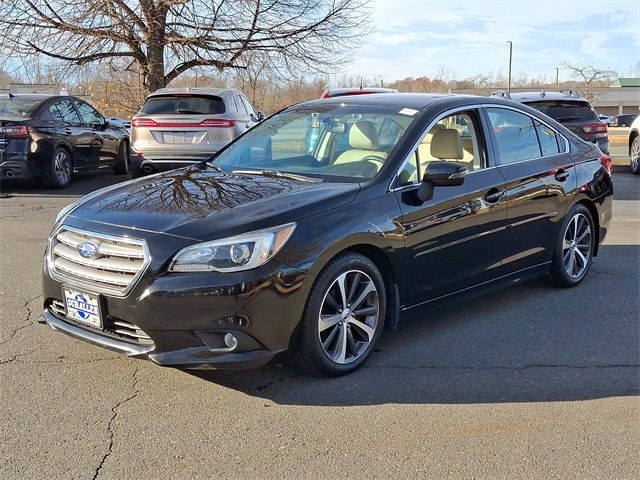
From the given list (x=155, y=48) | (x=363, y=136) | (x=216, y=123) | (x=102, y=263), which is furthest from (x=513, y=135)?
(x=155, y=48)

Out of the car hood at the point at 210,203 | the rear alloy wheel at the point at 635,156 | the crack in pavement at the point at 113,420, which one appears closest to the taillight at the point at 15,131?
the car hood at the point at 210,203

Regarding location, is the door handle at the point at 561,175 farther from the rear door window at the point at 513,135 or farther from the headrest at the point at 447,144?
the headrest at the point at 447,144

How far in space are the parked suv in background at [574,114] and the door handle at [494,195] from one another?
7.57m

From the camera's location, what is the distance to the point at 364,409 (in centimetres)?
356

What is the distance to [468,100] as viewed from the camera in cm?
507

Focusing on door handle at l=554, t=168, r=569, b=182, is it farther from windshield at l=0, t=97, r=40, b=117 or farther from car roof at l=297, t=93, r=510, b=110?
windshield at l=0, t=97, r=40, b=117

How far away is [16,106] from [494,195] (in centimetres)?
904

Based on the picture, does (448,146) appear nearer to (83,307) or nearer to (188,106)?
(83,307)

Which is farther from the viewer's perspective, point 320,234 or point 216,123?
point 216,123

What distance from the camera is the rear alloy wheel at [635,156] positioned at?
45.6ft

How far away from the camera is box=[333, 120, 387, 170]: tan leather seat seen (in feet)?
14.6

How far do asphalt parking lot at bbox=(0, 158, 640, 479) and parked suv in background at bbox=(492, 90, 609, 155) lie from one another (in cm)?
765

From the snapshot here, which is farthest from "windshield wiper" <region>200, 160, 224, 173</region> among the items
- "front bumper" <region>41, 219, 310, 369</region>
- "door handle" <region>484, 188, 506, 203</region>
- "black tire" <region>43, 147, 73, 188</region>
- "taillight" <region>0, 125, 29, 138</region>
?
"black tire" <region>43, 147, 73, 188</region>

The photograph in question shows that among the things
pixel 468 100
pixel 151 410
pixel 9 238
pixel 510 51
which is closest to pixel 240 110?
pixel 9 238
